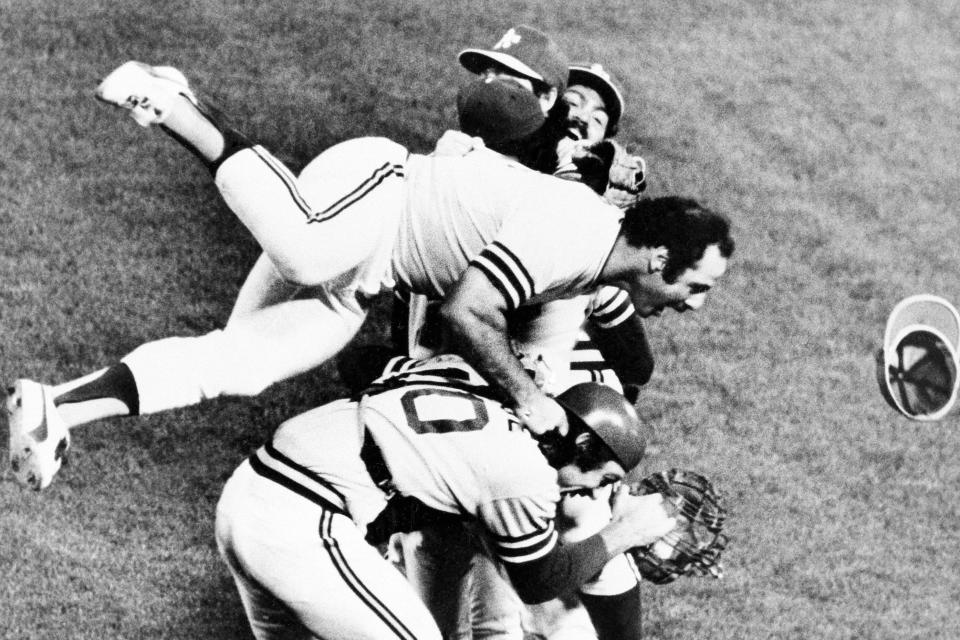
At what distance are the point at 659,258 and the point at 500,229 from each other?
51cm

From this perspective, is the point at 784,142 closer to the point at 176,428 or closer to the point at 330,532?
the point at 176,428

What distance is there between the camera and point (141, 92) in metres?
3.45

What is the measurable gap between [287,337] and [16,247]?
3334 millimetres

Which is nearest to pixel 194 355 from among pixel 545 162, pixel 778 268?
pixel 545 162

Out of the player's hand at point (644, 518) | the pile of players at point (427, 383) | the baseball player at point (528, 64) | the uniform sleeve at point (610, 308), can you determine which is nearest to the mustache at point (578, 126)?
the baseball player at point (528, 64)

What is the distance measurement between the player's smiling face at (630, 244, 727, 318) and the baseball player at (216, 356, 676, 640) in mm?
678

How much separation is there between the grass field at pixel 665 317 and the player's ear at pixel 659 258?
2.48m

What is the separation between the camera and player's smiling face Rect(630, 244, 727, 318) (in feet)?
13.4

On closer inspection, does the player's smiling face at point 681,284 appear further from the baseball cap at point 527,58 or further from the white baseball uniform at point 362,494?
the baseball cap at point 527,58

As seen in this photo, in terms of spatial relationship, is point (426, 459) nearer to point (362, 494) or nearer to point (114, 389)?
Answer: point (362, 494)

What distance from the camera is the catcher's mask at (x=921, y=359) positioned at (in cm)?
677

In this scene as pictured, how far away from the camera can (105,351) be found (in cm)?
658

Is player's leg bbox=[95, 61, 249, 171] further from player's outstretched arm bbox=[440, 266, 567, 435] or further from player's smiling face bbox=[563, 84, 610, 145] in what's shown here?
player's smiling face bbox=[563, 84, 610, 145]

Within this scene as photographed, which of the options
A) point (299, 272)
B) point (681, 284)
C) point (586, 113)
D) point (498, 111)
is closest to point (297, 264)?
point (299, 272)
